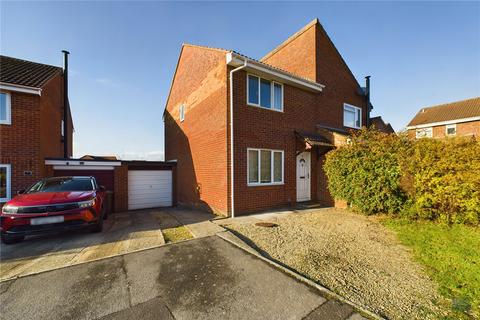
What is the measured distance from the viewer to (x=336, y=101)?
1266cm

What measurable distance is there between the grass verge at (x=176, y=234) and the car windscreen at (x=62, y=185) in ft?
9.26

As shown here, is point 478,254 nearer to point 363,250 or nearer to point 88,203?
point 363,250

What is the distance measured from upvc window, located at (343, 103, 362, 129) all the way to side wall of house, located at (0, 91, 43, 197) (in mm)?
15611

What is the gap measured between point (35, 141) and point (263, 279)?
10189 mm

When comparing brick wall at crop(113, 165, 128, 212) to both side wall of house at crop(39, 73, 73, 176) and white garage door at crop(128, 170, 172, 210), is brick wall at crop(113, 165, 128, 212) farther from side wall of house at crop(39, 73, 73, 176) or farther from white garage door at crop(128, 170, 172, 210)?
side wall of house at crop(39, 73, 73, 176)

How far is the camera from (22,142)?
8.05m

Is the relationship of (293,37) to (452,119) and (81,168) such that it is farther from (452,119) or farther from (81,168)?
(452,119)

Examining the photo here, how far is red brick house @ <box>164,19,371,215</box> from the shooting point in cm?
826

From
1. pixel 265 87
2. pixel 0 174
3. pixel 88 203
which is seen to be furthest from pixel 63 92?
pixel 265 87

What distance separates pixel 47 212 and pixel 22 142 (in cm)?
502

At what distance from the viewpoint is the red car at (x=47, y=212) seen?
5.08 metres

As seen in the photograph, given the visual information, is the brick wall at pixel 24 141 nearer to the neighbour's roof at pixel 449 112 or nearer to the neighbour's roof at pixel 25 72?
the neighbour's roof at pixel 25 72

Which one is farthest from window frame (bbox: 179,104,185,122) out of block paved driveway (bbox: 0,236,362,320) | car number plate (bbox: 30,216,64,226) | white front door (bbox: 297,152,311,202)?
block paved driveway (bbox: 0,236,362,320)

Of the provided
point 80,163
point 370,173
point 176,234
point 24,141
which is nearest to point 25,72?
point 24,141
